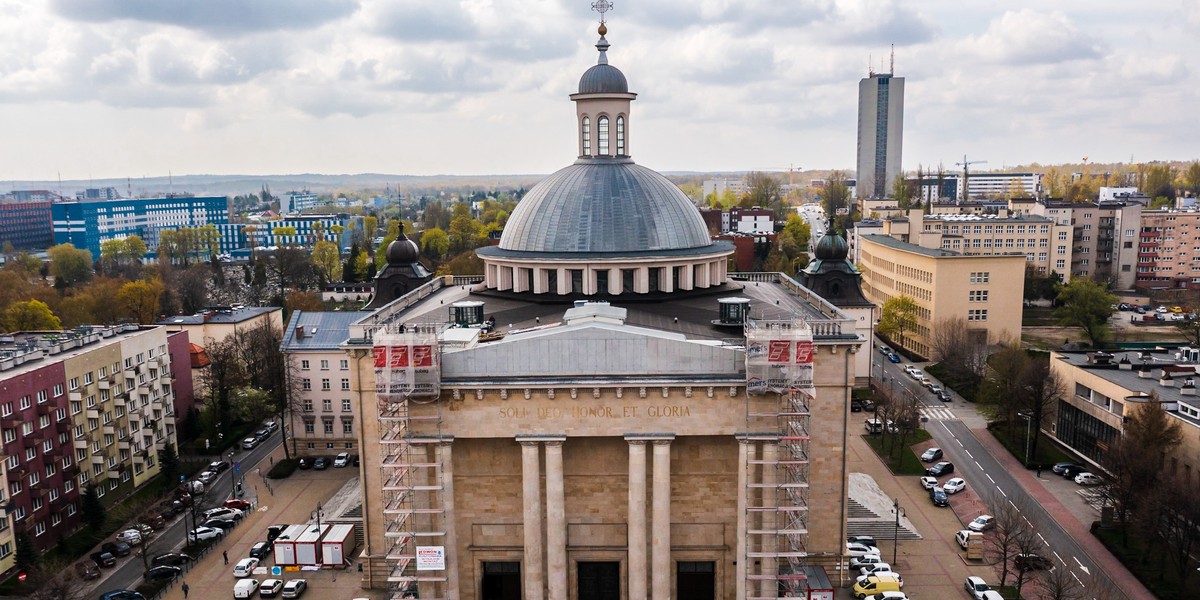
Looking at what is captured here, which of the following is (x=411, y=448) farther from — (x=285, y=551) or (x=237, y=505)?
(x=237, y=505)

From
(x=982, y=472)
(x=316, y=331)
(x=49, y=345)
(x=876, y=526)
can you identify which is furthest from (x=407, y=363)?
(x=982, y=472)

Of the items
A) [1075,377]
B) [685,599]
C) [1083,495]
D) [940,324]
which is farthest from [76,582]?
[940,324]

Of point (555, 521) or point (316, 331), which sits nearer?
point (555, 521)

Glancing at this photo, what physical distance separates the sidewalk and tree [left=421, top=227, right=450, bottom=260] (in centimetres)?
11047

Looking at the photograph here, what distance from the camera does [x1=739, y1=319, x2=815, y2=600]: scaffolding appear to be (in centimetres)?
3444

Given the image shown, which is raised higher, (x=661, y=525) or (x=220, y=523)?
(x=661, y=525)

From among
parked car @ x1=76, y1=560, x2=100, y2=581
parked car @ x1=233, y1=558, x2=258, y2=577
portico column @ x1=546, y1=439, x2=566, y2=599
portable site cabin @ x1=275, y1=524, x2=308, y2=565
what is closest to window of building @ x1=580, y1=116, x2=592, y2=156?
portico column @ x1=546, y1=439, x2=566, y2=599

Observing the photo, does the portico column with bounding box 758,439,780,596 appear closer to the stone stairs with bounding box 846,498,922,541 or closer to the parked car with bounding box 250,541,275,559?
the stone stairs with bounding box 846,498,922,541

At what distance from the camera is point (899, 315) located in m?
99.9

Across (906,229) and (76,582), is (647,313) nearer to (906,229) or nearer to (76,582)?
(76,582)

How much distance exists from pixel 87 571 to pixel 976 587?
156ft

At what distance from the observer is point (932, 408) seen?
7819 cm

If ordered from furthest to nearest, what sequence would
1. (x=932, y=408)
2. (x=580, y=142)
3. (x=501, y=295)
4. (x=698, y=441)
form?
(x=932, y=408), (x=580, y=142), (x=501, y=295), (x=698, y=441)

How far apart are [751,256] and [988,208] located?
162 feet
